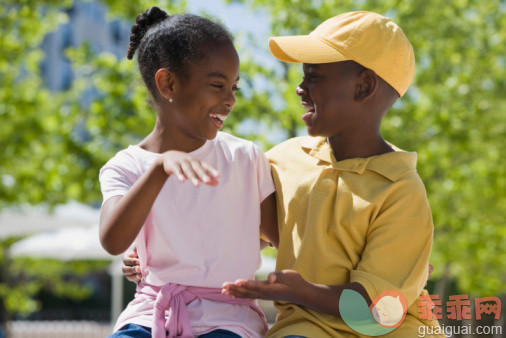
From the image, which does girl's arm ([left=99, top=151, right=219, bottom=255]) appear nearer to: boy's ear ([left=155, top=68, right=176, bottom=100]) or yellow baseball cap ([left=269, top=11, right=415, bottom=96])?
boy's ear ([left=155, top=68, right=176, bottom=100])

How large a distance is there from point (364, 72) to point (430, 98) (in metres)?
7.51

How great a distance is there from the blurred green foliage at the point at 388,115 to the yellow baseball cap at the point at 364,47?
5312 millimetres

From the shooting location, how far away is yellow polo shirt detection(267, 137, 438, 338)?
2078 millimetres

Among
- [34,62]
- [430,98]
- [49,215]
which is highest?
[34,62]

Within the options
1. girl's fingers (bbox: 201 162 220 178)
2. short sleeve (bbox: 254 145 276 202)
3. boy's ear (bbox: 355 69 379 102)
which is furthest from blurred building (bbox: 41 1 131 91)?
girl's fingers (bbox: 201 162 220 178)

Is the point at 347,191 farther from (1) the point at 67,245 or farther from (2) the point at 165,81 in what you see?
(1) the point at 67,245

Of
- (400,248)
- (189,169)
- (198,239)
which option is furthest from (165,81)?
(400,248)

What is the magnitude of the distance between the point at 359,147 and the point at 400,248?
405 mm

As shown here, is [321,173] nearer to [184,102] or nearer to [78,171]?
[184,102]

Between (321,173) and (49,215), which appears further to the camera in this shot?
(49,215)

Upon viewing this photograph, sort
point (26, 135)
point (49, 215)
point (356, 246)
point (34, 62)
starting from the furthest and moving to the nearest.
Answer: point (34, 62)
point (26, 135)
point (49, 215)
point (356, 246)

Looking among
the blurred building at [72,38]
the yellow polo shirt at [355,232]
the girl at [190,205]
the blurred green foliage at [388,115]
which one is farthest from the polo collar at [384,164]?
the blurred building at [72,38]

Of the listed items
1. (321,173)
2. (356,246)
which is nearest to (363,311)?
(356,246)

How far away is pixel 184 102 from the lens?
2154 mm
